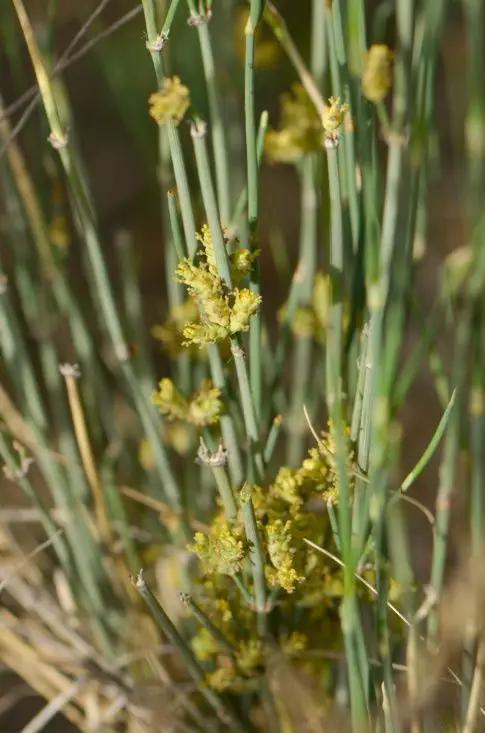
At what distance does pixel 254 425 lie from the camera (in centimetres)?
52

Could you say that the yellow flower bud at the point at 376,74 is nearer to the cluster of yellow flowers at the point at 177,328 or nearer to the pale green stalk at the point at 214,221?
the pale green stalk at the point at 214,221

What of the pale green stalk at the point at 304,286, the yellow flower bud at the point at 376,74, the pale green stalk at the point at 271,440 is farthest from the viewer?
the pale green stalk at the point at 304,286

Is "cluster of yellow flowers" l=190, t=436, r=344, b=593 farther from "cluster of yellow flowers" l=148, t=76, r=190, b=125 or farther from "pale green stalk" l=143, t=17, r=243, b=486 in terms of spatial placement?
"cluster of yellow flowers" l=148, t=76, r=190, b=125

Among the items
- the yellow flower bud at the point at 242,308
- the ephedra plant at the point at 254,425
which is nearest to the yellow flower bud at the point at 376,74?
the ephedra plant at the point at 254,425

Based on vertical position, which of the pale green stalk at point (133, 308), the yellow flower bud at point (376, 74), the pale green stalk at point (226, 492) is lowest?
the pale green stalk at point (226, 492)

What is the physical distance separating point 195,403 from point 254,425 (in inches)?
1.4

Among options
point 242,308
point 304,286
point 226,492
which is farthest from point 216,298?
point 304,286

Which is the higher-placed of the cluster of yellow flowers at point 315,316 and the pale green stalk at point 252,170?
the cluster of yellow flowers at point 315,316

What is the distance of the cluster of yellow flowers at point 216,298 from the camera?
44 centimetres

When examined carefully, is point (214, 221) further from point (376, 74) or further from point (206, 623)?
point (206, 623)

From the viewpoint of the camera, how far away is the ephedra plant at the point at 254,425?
0.46 metres

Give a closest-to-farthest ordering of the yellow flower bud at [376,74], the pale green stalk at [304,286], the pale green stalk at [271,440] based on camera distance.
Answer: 1. the yellow flower bud at [376,74]
2. the pale green stalk at [271,440]
3. the pale green stalk at [304,286]

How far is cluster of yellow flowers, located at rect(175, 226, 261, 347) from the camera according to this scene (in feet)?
1.45

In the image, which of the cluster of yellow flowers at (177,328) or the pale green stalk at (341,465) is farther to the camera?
the cluster of yellow flowers at (177,328)
